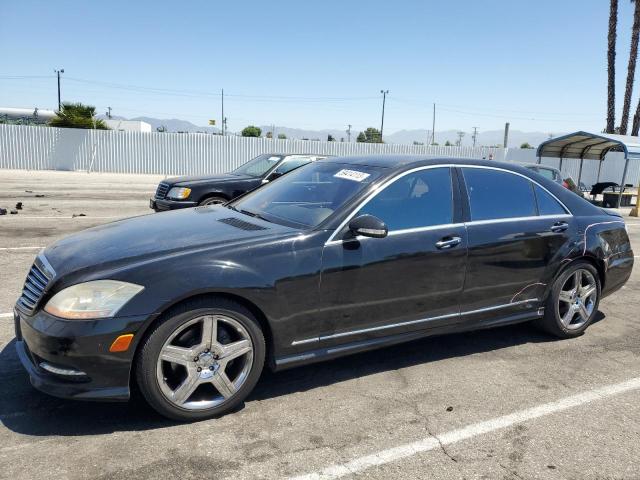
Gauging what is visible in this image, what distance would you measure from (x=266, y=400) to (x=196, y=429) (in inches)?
21.4

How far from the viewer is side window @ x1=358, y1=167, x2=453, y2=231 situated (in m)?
3.84

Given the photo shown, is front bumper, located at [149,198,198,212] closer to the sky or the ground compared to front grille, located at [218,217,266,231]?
closer to the ground

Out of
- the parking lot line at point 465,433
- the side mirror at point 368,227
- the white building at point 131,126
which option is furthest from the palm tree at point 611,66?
the white building at point 131,126

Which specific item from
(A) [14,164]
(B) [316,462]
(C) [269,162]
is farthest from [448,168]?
(A) [14,164]

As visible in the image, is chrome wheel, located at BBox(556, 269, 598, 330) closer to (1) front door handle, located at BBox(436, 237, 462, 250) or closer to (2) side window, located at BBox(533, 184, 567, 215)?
(2) side window, located at BBox(533, 184, 567, 215)

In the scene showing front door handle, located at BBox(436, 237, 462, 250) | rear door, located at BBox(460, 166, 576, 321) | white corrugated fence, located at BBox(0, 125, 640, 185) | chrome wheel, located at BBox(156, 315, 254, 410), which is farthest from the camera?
white corrugated fence, located at BBox(0, 125, 640, 185)

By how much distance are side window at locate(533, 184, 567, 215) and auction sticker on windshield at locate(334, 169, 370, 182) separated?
5.49 feet

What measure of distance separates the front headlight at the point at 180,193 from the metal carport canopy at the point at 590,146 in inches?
581

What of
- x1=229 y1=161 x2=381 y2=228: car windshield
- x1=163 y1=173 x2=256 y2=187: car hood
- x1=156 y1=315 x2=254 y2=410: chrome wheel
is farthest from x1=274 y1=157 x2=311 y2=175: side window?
x1=156 y1=315 x2=254 y2=410: chrome wheel

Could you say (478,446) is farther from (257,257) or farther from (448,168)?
(448,168)

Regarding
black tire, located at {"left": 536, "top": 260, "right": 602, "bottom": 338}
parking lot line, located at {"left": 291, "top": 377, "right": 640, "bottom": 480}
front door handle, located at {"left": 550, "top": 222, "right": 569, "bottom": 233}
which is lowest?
parking lot line, located at {"left": 291, "top": 377, "right": 640, "bottom": 480}

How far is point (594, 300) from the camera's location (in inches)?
197

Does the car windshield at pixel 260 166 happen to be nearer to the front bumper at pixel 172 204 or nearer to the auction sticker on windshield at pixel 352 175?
the front bumper at pixel 172 204

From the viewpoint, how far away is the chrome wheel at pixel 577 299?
4.82 meters
